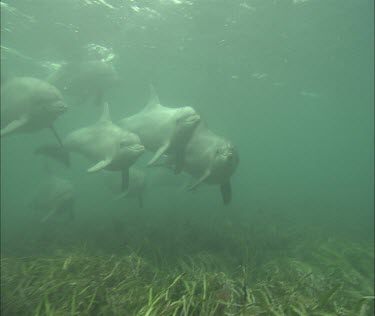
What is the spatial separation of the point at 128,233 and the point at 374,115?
49.6 meters

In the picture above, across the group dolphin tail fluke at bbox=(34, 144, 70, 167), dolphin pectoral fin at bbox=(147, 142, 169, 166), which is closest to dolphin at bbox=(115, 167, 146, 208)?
dolphin tail fluke at bbox=(34, 144, 70, 167)

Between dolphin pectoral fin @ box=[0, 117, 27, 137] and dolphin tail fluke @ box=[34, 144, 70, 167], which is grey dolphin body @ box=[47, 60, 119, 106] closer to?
dolphin tail fluke @ box=[34, 144, 70, 167]

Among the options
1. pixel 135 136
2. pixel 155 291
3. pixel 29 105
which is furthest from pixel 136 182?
pixel 155 291

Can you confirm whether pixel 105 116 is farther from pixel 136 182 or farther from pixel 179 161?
pixel 136 182

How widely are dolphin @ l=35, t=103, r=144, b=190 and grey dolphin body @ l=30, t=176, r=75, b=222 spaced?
343 cm

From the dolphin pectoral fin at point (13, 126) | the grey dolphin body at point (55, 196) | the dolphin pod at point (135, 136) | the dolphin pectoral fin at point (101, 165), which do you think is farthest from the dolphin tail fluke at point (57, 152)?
the grey dolphin body at point (55, 196)

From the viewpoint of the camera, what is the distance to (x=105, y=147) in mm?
10367

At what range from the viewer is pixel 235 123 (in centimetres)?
5184

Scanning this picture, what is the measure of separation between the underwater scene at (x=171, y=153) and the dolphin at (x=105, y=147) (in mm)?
54

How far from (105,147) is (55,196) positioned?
5922 mm

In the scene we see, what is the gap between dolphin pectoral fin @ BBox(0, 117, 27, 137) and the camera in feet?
33.0

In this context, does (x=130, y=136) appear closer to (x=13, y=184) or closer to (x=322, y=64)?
(x=322, y=64)

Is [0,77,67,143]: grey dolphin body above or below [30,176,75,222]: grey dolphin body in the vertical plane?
above

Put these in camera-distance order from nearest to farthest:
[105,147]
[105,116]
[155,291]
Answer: [155,291] < [105,147] < [105,116]
